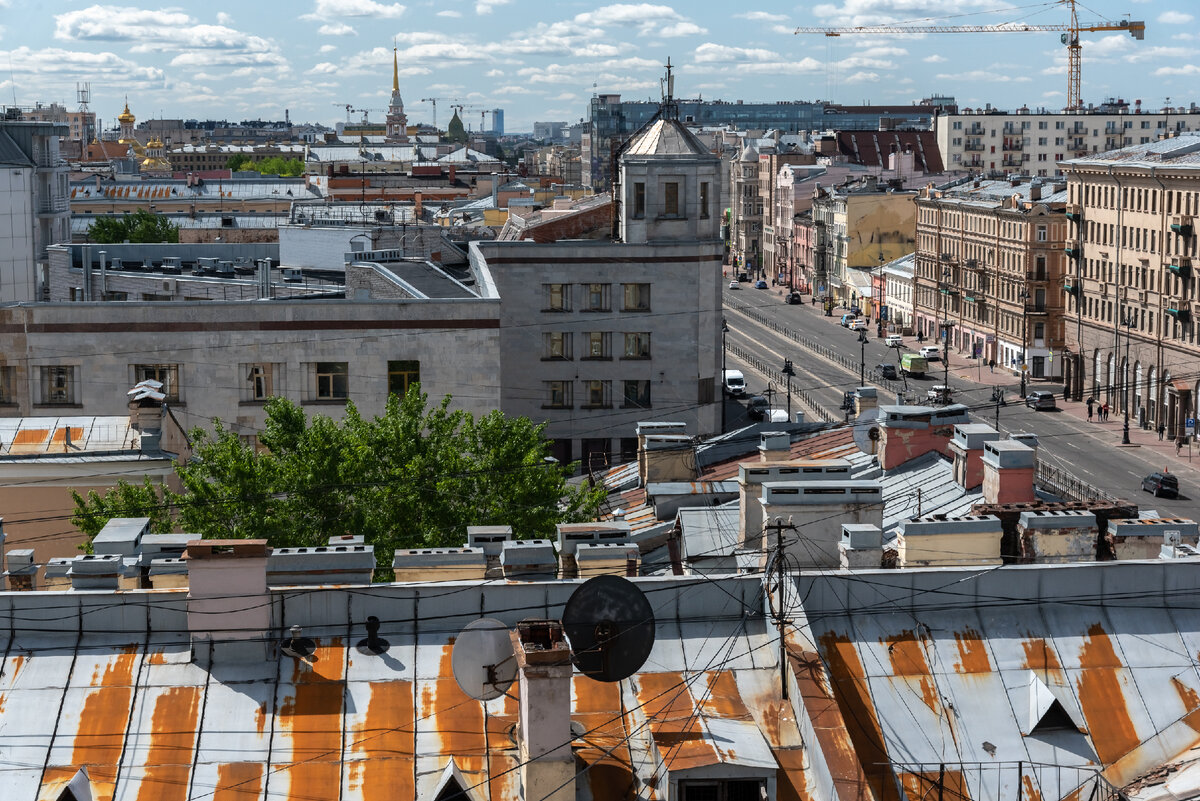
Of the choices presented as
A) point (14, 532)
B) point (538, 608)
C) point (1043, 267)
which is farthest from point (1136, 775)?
point (1043, 267)

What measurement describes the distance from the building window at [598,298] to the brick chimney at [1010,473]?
42567 millimetres

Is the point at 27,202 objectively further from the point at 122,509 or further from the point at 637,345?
the point at 122,509

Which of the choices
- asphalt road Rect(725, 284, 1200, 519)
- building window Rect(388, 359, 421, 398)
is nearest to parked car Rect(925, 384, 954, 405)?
asphalt road Rect(725, 284, 1200, 519)

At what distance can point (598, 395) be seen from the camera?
235 ft

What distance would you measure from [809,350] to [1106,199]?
3112 cm

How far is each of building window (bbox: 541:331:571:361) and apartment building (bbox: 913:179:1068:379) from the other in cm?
5454

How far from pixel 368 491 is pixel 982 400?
7675 cm

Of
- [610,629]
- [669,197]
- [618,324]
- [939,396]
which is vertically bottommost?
[939,396]

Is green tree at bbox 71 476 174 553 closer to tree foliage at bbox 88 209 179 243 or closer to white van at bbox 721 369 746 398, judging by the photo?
white van at bbox 721 369 746 398

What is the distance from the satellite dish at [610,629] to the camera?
62.6 feet

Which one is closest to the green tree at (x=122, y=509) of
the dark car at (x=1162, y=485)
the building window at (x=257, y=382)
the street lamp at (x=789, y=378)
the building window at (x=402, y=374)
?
the building window at (x=257, y=382)

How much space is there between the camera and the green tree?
118 ft

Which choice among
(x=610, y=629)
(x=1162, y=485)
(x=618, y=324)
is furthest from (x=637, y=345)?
(x=610, y=629)

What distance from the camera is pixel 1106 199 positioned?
108m
